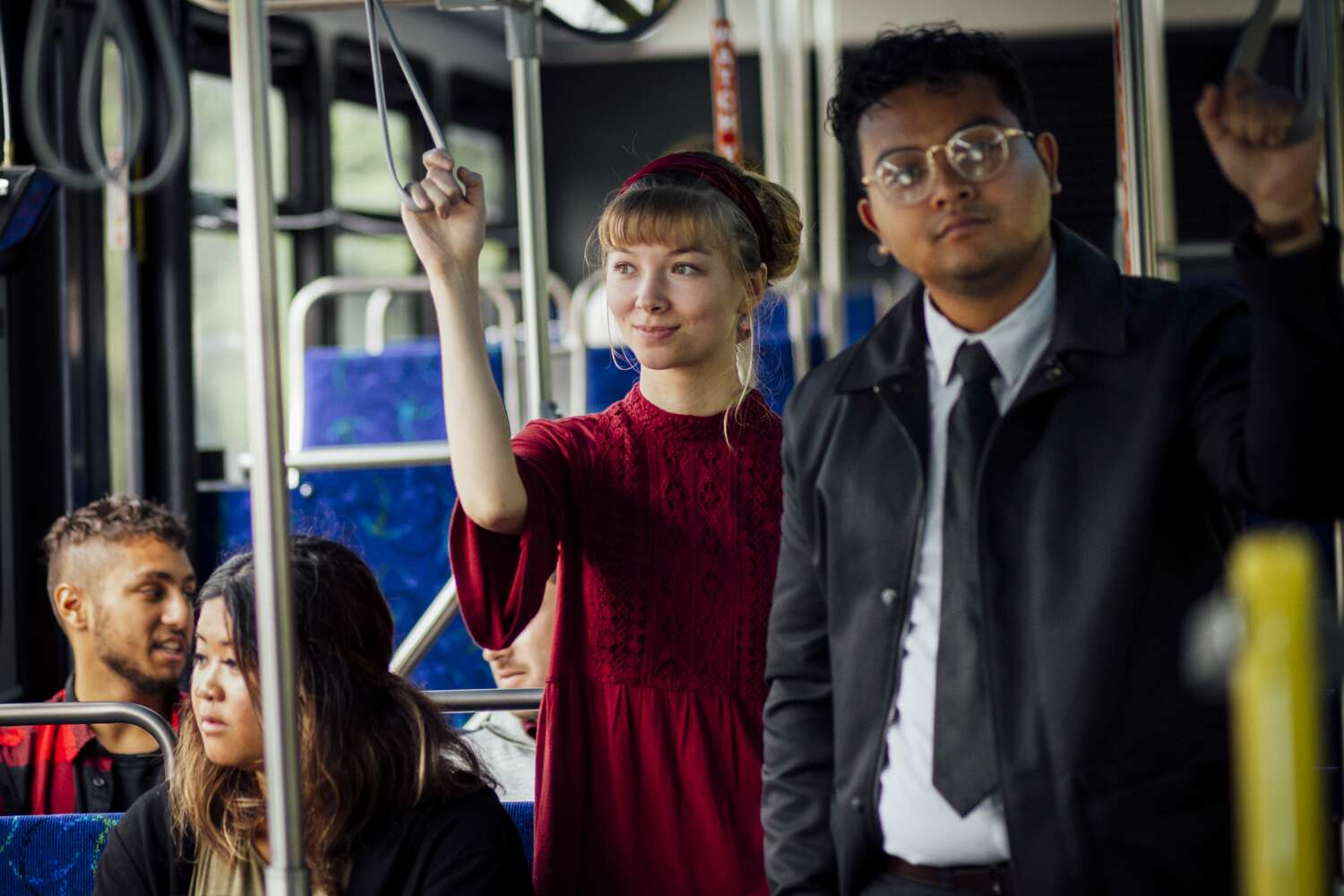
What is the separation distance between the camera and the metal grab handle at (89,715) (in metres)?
1.82

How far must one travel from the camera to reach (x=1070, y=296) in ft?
3.80

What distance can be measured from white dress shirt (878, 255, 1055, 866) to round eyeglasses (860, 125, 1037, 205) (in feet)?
0.34

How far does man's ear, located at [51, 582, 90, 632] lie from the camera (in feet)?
9.00

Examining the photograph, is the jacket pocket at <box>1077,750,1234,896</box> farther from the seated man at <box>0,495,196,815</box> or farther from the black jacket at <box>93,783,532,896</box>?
the seated man at <box>0,495,196,815</box>

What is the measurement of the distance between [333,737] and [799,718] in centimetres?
59

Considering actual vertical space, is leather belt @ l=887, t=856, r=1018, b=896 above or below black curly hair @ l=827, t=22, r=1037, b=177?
below

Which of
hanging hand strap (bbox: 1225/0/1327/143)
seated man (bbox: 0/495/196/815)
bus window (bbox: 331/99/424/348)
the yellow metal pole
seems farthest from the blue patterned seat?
bus window (bbox: 331/99/424/348)

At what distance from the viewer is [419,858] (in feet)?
5.31

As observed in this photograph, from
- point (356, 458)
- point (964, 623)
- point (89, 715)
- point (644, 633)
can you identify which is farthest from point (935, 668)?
point (356, 458)

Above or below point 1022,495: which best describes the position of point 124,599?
below

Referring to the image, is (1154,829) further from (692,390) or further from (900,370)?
(692,390)

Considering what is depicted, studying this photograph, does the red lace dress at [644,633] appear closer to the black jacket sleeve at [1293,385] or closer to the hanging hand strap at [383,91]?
the hanging hand strap at [383,91]

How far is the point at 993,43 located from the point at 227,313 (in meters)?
4.76

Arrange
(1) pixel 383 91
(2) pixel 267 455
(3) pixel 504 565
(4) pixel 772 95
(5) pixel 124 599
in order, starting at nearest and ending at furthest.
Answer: (2) pixel 267 455, (1) pixel 383 91, (3) pixel 504 565, (5) pixel 124 599, (4) pixel 772 95
